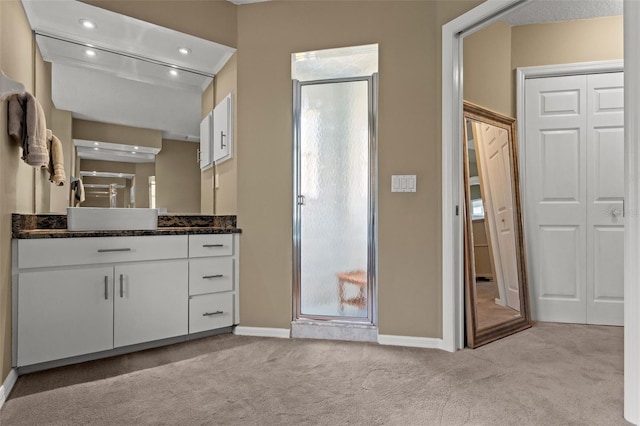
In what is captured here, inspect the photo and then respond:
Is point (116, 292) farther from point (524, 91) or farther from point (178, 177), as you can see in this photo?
point (524, 91)

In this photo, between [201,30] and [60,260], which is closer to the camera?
[60,260]

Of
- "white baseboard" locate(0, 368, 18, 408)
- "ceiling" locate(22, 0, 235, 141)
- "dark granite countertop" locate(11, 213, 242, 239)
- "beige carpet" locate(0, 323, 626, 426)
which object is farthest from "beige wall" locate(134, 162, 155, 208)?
"white baseboard" locate(0, 368, 18, 408)

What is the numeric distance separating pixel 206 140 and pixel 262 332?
168 cm

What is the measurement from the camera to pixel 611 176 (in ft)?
10.3

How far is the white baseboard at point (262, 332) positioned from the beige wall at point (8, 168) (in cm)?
139

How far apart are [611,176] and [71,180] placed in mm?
→ 4241

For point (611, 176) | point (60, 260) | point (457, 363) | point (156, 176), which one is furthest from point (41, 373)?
point (611, 176)

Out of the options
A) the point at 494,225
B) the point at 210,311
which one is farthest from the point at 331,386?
the point at 494,225

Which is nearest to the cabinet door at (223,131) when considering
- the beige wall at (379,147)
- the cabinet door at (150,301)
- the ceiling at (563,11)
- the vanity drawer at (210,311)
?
the beige wall at (379,147)

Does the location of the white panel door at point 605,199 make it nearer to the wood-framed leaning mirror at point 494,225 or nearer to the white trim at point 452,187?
the wood-framed leaning mirror at point 494,225

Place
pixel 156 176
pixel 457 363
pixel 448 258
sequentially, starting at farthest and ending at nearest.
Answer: pixel 156 176
pixel 448 258
pixel 457 363

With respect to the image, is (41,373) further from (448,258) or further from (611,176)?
(611,176)

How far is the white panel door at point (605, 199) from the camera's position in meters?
3.14

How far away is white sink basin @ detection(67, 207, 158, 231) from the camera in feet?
7.91
